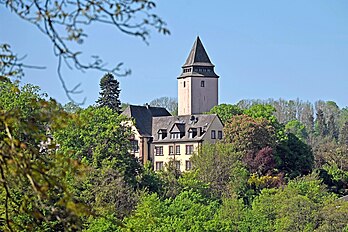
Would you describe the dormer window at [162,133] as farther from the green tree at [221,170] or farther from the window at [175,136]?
the green tree at [221,170]

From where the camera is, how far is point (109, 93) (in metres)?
66.5

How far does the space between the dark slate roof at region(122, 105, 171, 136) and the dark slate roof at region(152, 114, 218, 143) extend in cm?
43

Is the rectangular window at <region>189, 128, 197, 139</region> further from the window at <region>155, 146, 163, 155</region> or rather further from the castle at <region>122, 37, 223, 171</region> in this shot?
Result: the window at <region>155, 146, 163, 155</region>

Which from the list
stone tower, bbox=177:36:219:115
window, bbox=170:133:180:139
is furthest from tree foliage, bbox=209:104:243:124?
stone tower, bbox=177:36:219:115

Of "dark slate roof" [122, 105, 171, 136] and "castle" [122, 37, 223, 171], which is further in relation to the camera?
"dark slate roof" [122, 105, 171, 136]

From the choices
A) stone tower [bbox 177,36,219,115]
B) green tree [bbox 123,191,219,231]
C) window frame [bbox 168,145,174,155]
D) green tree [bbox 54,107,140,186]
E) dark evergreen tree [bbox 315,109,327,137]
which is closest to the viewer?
green tree [bbox 123,191,219,231]

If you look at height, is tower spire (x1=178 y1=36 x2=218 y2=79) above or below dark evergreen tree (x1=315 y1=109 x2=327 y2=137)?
below

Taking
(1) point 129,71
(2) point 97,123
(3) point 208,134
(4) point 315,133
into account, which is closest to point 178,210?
(2) point 97,123

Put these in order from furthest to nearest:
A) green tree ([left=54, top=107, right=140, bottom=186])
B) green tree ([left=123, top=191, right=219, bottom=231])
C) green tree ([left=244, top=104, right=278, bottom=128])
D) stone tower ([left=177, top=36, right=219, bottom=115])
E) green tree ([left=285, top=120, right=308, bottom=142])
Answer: green tree ([left=285, top=120, right=308, bottom=142]), stone tower ([left=177, top=36, right=219, bottom=115]), green tree ([left=244, top=104, right=278, bottom=128]), green tree ([left=54, top=107, right=140, bottom=186]), green tree ([left=123, top=191, right=219, bottom=231])

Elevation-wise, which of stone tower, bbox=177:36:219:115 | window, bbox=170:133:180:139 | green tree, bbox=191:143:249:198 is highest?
stone tower, bbox=177:36:219:115

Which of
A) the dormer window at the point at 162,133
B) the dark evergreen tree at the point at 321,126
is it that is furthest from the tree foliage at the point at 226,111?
the dark evergreen tree at the point at 321,126

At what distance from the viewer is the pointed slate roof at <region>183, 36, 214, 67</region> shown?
248ft

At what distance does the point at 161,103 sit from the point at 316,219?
83086 millimetres

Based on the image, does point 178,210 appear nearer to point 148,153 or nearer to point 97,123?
point 97,123
